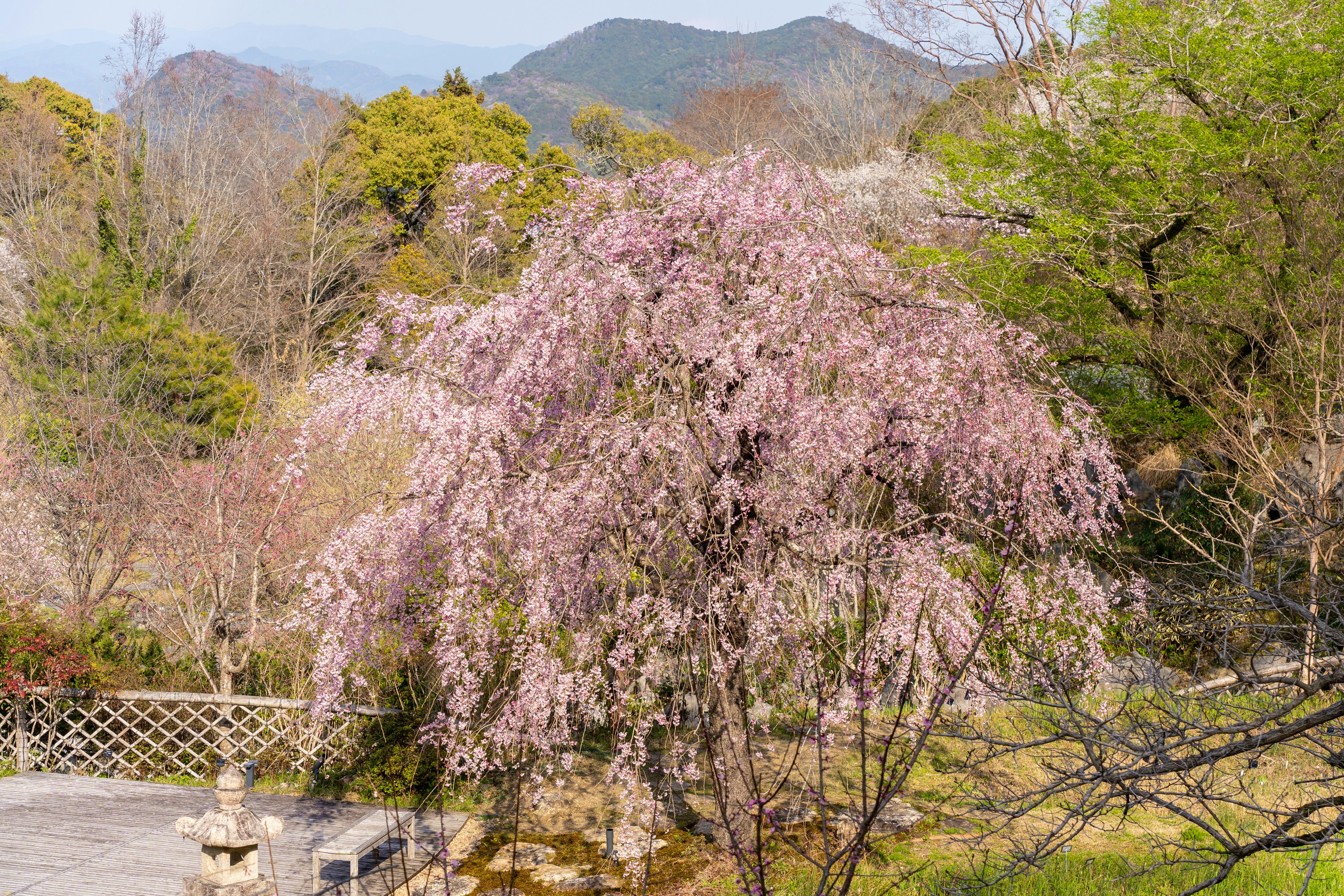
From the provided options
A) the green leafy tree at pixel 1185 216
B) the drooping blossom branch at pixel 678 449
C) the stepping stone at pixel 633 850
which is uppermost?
the green leafy tree at pixel 1185 216

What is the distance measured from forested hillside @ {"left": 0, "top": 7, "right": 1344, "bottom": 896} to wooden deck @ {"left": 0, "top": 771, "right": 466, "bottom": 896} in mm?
429

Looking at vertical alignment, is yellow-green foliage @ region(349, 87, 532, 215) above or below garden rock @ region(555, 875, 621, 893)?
above

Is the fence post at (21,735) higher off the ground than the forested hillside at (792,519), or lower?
lower

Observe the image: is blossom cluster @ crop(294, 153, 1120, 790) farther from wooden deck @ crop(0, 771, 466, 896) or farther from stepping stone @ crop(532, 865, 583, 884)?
wooden deck @ crop(0, 771, 466, 896)

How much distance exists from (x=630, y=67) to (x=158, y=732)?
417ft

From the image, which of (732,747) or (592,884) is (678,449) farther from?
(592,884)

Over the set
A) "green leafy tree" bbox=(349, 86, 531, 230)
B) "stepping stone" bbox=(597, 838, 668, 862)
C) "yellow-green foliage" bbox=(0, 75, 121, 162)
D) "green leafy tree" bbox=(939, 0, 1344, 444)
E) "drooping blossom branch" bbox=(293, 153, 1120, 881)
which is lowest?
"stepping stone" bbox=(597, 838, 668, 862)

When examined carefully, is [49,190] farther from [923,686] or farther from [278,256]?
[923,686]

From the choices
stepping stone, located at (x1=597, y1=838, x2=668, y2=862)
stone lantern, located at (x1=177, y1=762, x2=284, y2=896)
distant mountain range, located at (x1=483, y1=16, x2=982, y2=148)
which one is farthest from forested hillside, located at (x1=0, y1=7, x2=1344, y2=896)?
distant mountain range, located at (x1=483, y1=16, x2=982, y2=148)

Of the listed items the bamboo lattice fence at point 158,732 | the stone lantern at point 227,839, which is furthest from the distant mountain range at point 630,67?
the stone lantern at point 227,839

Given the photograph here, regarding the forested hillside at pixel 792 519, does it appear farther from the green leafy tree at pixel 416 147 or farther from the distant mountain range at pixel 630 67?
the distant mountain range at pixel 630 67

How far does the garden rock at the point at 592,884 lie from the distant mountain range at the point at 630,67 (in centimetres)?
8199

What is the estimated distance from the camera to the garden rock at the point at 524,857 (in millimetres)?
7109

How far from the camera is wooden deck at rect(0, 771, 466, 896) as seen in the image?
21.4 ft
